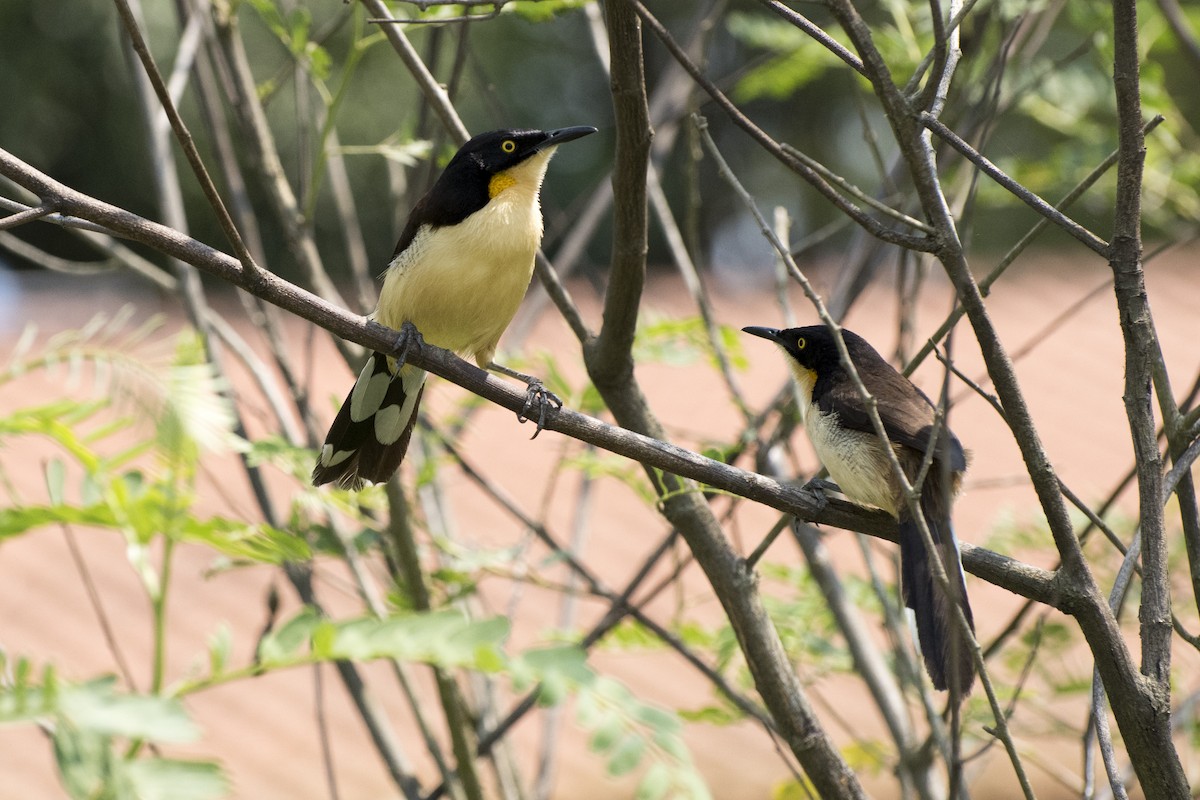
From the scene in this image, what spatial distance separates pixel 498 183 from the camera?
14.0 ft

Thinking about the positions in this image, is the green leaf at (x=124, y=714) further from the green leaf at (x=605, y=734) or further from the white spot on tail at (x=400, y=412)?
the white spot on tail at (x=400, y=412)

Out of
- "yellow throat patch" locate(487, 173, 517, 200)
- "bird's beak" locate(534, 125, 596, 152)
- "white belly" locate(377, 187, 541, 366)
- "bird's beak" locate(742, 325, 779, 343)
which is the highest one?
"bird's beak" locate(534, 125, 596, 152)

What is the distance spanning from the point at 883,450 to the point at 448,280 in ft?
5.26

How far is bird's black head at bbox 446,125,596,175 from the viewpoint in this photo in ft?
13.7

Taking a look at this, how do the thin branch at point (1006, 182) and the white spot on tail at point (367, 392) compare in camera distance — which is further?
the white spot on tail at point (367, 392)

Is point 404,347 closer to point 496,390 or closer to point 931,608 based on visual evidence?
point 496,390

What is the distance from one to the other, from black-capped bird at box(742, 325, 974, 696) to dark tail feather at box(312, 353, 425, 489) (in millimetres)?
1262

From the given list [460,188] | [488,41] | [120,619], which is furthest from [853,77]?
[488,41]

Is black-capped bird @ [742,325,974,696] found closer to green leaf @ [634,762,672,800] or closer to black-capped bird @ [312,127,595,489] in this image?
black-capped bird @ [312,127,595,489]

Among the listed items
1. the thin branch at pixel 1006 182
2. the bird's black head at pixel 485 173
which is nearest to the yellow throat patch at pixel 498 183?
the bird's black head at pixel 485 173

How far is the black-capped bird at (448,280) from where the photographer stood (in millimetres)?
3990

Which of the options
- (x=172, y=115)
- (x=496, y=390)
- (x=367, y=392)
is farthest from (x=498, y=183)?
(x=172, y=115)

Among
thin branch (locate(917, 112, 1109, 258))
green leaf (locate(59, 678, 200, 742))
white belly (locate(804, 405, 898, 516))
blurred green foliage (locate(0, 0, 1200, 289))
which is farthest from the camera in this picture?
blurred green foliage (locate(0, 0, 1200, 289))

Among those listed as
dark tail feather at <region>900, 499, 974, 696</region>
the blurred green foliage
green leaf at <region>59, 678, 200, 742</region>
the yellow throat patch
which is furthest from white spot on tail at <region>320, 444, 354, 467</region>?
green leaf at <region>59, 678, 200, 742</region>
